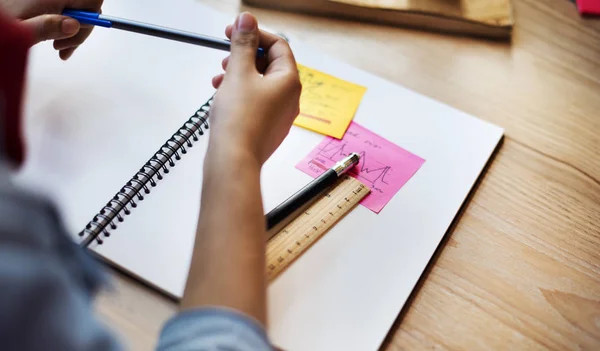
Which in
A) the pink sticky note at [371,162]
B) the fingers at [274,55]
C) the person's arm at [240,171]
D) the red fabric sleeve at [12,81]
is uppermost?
the red fabric sleeve at [12,81]

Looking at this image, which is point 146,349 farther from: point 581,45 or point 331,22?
point 581,45

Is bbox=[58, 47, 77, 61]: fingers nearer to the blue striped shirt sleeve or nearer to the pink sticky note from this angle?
the pink sticky note

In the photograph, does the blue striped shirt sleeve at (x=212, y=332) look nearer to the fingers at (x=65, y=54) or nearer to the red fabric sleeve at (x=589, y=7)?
the fingers at (x=65, y=54)

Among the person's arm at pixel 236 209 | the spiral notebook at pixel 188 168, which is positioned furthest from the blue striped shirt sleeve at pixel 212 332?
the spiral notebook at pixel 188 168

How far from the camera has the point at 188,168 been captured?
0.69 meters

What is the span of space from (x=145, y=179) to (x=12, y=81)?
36 centimetres

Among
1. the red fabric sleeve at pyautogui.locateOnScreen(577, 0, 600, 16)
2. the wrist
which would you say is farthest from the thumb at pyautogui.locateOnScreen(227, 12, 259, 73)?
the red fabric sleeve at pyautogui.locateOnScreen(577, 0, 600, 16)

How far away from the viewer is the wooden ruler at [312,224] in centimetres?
62

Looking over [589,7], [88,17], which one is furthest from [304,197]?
[589,7]

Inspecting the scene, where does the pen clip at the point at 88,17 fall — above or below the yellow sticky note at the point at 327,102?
above

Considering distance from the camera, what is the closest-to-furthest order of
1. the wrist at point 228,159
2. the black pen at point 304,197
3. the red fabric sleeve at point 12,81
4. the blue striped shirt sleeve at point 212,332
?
the red fabric sleeve at point 12,81
the blue striped shirt sleeve at point 212,332
the wrist at point 228,159
the black pen at point 304,197

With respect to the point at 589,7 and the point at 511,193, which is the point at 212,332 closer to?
the point at 511,193

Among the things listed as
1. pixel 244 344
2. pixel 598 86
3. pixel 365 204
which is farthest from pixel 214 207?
pixel 598 86

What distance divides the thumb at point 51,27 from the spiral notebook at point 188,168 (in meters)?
0.07
